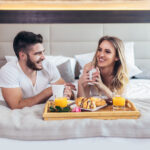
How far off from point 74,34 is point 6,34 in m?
0.98

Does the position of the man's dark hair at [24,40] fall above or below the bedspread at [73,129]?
above

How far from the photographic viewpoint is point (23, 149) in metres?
1.12

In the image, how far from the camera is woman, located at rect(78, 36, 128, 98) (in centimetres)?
198

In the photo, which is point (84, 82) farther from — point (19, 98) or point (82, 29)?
point (82, 29)

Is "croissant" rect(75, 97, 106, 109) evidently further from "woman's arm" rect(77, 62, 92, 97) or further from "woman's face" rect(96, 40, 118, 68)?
"woman's face" rect(96, 40, 118, 68)

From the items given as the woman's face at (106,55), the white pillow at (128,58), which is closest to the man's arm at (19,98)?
the woman's face at (106,55)

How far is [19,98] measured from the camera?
1.70 m

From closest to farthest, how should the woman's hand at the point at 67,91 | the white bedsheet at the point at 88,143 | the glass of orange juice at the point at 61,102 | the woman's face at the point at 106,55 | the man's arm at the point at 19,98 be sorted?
the white bedsheet at the point at 88,143 < the glass of orange juice at the point at 61,102 < the man's arm at the point at 19,98 < the woman's hand at the point at 67,91 < the woman's face at the point at 106,55

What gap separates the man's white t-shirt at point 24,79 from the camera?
172cm

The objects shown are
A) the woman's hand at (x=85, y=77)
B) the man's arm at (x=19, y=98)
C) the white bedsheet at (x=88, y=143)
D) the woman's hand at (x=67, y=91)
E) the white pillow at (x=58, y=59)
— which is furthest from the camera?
the white pillow at (x=58, y=59)

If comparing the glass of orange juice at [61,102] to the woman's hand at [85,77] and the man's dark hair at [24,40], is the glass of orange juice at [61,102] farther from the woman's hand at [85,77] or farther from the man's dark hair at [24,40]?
the man's dark hair at [24,40]

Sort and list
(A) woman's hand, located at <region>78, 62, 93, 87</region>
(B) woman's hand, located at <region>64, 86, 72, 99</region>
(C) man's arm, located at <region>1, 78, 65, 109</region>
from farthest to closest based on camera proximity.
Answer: (A) woman's hand, located at <region>78, 62, 93, 87</region>, (B) woman's hand, located at <region>64, 86, 72, 99</region>, (C) man's arm, located at <region>1, 78, 65, 109</region>

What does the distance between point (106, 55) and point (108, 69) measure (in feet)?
0.48

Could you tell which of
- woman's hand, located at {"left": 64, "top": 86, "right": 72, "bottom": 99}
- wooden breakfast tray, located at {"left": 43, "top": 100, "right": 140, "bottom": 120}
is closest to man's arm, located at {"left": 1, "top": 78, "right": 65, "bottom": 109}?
woman's hand, located at {"left": 64, "top": 86, "right": 72, "bottom": 99}
